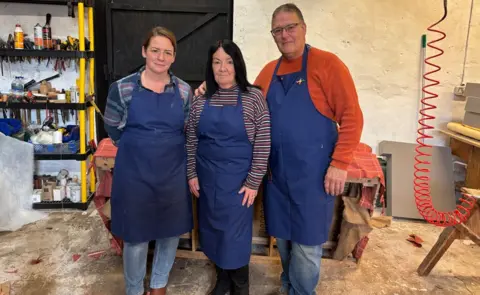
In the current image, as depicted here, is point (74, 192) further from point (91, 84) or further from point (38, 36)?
point (38, 36)

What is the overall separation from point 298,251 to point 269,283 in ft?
1.84

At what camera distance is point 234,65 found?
1743mm

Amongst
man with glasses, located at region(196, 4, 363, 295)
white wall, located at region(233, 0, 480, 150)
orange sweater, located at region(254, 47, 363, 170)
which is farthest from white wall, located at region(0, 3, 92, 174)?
orange sweater, located at region(254, 47, 363, 170)

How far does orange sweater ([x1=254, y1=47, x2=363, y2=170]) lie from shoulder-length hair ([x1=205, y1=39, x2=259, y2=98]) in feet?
1.05

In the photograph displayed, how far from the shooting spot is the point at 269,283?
2314mm

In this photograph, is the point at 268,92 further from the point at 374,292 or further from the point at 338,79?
the point at 374,292

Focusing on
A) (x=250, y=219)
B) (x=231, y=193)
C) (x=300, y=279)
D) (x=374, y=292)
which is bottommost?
(x=374, y=292)

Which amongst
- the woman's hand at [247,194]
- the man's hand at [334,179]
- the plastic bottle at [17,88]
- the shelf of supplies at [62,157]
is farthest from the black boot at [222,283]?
the plastic bottle at [17,88]

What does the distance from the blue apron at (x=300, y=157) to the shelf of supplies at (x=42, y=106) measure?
1995 millimetres

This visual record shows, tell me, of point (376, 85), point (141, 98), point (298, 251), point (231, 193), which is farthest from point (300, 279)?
point (376, 85)

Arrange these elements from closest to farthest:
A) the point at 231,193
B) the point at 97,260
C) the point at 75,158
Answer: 1. the point at 231,193
2. the point at 97,260
3. the point at 75,158

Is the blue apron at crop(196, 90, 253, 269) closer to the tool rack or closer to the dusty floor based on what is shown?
the dusty floor

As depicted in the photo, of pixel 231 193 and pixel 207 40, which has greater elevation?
pixel 207 40

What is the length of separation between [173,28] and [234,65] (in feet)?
6.47
